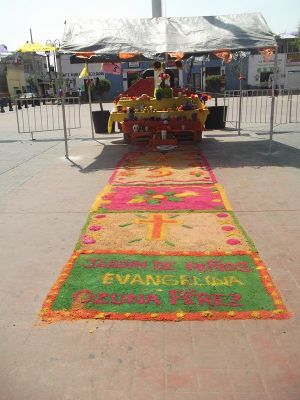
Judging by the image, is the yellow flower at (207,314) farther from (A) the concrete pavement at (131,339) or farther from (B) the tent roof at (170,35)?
(B) the tent roof at (170,35)

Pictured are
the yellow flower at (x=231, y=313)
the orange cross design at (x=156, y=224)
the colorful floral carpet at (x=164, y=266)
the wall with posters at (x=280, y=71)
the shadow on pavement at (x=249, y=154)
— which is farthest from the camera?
the wall with posters at (x=280, y=71)

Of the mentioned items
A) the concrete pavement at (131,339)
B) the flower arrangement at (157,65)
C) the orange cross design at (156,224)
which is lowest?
the concrete pavement at (131,339)

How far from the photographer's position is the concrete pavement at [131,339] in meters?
2.46

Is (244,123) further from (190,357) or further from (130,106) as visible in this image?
(190,357)

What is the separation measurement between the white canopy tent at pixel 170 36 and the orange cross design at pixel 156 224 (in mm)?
5016

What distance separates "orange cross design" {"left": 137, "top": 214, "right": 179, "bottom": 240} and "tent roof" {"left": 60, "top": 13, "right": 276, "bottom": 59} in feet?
18.6

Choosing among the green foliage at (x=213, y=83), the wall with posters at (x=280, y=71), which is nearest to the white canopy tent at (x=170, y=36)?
the green foliage at (x=213, y=83)

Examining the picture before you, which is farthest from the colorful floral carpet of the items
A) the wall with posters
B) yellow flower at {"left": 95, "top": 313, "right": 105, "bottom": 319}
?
the wall with posters

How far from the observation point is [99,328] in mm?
3043

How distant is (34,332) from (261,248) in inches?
99.9

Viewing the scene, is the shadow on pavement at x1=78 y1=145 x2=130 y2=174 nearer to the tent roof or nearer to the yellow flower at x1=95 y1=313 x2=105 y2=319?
the tent roof

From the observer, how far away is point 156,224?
16.6ft

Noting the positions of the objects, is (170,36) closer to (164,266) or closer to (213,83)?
(164,266)

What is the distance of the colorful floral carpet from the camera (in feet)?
10.7
